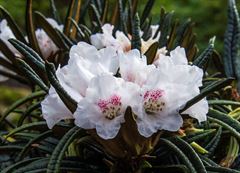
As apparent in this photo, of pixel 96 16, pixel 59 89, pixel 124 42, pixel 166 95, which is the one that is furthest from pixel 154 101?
pixel 96 16

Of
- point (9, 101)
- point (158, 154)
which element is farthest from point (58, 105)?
point (9, 101)

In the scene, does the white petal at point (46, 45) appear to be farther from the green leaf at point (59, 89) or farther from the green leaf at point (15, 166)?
the green leaf at point (59, 89)

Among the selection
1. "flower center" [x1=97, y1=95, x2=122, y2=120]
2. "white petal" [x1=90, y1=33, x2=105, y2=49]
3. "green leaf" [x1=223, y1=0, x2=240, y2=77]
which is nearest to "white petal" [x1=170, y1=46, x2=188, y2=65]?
"flower center" [x1=97, y1=95, x2=122, y2=120]

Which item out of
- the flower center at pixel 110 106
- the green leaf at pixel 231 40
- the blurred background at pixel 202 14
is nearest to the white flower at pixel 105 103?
the flower center at pixel 110 106

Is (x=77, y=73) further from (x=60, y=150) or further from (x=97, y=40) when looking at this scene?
(x=97, y=40)

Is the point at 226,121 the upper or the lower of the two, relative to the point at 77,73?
lower

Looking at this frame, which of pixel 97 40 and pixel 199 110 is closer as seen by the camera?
pixel 199 110

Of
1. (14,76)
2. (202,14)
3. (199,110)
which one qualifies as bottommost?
(202,14)
